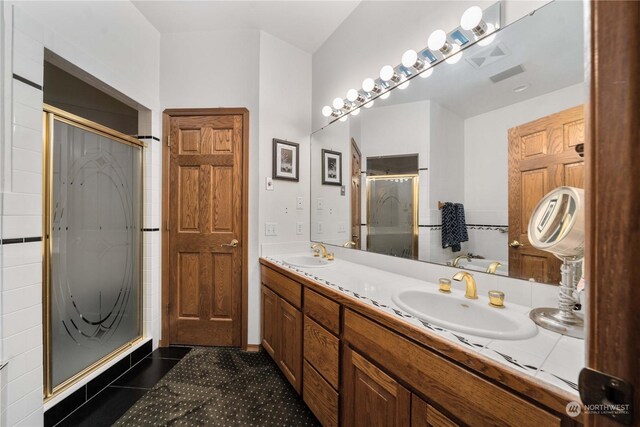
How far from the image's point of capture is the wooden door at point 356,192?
182 centimetres

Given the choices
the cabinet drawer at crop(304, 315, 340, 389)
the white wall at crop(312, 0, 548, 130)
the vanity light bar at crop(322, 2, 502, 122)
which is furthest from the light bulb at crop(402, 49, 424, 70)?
the cabinet drawer at crop(304, 315, 340, 389)

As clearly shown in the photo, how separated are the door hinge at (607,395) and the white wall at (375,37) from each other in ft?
4.20

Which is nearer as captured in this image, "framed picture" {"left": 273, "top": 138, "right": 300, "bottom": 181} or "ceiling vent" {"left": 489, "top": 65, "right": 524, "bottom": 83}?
"ceiling vent" {"left": 489, "top": 65, "right": 524, "bottom": 83}

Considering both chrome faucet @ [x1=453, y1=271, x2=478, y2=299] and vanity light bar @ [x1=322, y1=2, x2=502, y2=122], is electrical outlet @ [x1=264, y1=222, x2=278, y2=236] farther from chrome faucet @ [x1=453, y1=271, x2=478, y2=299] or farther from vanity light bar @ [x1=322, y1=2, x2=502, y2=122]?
chrome faucet @ [x1=453, y1=271, x2=478, y2=299]

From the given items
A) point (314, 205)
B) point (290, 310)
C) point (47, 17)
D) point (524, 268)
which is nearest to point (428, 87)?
point (524, 268)

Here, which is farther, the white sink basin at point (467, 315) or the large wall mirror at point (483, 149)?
the large wall mirror at point (483, 149)

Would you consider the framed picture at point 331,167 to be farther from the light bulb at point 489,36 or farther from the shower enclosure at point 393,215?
the light bulb at point 489,36

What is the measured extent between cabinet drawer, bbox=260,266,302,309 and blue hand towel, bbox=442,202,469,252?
0.84m

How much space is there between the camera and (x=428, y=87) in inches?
54.3

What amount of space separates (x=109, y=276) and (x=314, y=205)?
65.1 inches

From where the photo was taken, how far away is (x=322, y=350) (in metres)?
1.26

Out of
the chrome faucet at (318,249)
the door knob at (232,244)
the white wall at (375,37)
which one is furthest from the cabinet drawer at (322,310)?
the white wall at (375,37)

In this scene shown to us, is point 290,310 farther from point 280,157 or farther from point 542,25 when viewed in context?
point 542,25

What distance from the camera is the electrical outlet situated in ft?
7.21
